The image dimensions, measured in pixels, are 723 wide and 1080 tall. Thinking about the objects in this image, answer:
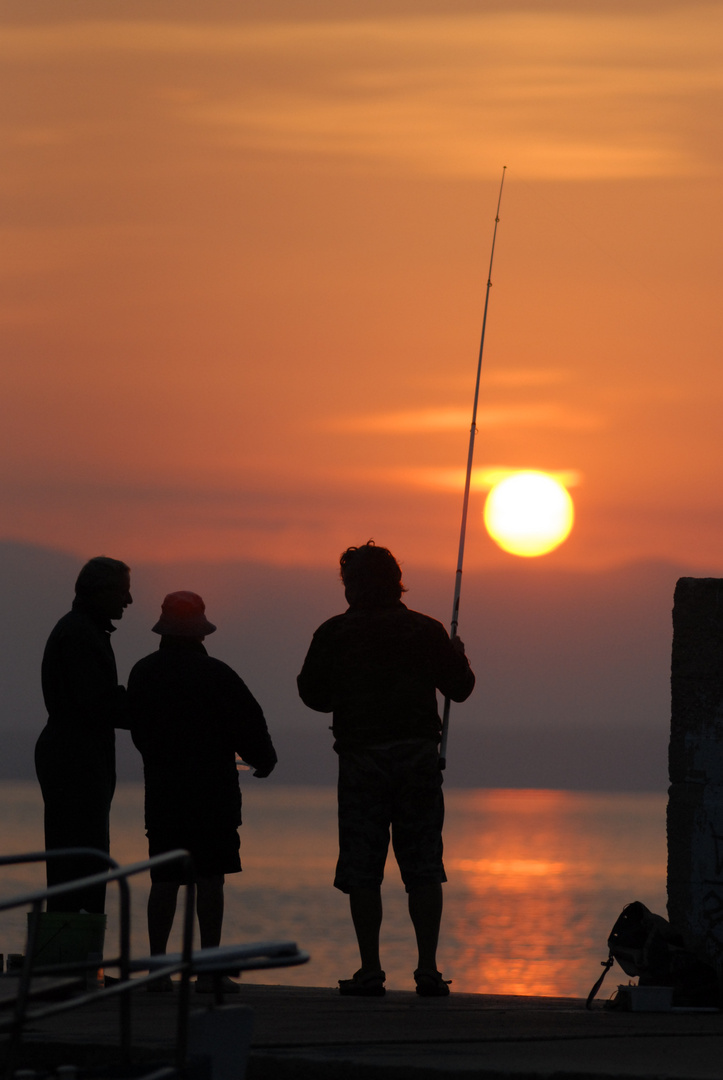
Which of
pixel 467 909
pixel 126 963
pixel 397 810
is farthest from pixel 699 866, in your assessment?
pixel 467 909

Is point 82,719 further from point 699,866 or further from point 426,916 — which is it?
point 699,866

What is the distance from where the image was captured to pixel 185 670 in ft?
24.2

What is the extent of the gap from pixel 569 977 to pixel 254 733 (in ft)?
231

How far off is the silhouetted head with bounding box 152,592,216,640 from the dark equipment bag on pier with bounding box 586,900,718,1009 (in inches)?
82.5

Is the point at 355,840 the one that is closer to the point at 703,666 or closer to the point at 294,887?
the point at 703,666

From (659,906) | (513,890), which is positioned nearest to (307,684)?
(659,906)

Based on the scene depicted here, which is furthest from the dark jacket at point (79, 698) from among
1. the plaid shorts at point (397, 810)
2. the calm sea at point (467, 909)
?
the calm sea at point (467, 909)

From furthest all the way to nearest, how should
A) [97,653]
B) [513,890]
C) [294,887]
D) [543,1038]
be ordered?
[513,890] → [294,887] → [97,653] → [543,1038]

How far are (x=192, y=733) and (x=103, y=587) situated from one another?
759mm

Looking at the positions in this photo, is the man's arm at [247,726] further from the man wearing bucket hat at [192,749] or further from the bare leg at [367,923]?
the bare leg at [367,923]

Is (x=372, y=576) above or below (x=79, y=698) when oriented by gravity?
above

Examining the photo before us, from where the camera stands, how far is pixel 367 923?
7250 millimetres

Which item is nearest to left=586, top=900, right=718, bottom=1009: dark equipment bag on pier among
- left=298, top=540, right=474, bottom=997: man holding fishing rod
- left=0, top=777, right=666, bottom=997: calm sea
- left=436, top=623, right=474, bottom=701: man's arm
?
left=298, top=540, right=474, bottom=997: man holding fishing rod

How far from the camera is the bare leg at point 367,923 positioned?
720 cm
